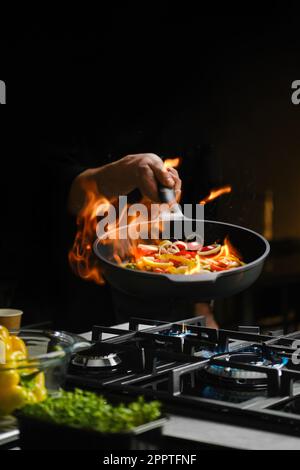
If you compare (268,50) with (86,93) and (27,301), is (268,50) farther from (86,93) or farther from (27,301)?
(27,301)

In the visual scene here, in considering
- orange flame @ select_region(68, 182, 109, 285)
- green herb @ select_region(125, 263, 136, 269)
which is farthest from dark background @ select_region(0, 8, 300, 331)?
green herb @ select_region(125, 263, 136, 269)

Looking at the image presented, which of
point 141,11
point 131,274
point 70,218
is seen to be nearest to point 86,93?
point 141,11

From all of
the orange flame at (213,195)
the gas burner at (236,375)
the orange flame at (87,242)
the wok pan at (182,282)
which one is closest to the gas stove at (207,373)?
the gas burner at (236,375)

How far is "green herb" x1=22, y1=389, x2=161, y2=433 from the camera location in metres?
1.03

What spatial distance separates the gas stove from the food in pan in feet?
0.49

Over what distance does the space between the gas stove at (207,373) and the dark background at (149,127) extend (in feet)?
3.11

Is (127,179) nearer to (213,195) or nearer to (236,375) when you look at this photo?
(213,195)

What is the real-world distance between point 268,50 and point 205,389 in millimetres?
3217

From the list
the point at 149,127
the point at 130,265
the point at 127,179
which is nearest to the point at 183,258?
the point at 130,265

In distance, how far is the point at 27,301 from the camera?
3.23 m

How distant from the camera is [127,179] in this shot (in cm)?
206

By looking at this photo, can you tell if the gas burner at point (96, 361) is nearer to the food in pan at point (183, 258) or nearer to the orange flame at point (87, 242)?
the food in pan at point (183, 258)

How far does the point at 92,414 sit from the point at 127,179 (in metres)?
1.08

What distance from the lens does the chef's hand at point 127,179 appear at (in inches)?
65.4
